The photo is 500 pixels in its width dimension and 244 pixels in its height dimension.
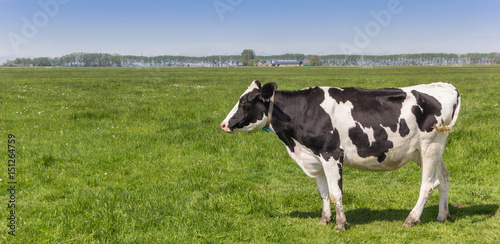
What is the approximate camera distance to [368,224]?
6.08m

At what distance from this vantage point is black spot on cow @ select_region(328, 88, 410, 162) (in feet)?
18.0

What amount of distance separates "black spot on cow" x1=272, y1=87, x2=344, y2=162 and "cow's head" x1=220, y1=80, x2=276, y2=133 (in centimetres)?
22

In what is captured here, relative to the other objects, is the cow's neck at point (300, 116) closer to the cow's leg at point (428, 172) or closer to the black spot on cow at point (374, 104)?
the black spot on cow at point (374, 104)

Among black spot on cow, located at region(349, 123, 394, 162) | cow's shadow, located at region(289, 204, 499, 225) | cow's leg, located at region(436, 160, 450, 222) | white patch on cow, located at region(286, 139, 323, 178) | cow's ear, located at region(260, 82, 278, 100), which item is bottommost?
cow's shadow, located at region(289, 204, 499, 225)

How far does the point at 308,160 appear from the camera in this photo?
575 centimetres

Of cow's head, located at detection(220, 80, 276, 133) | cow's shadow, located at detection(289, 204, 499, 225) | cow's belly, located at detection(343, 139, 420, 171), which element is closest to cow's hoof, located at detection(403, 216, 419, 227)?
cow's shadow, located at detection(289, 204, 499, 225)

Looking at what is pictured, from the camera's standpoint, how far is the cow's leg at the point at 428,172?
5594 mm

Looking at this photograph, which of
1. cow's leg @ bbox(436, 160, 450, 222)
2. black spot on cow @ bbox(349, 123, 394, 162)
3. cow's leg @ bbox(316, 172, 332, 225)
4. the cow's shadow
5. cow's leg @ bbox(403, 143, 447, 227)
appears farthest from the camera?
the cow's shadow

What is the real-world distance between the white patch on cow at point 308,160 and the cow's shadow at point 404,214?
1101mm

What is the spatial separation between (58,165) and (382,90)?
7869 millimetres

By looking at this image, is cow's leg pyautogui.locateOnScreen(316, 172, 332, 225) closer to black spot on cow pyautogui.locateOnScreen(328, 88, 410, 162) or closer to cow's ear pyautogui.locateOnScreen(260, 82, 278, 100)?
black spot on cow pyautogui.locateOnScreen(328, 88, 410, 162)

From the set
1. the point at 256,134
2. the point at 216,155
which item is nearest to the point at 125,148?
the point at 216,155

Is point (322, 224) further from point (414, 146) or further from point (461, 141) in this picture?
point (461, 141)

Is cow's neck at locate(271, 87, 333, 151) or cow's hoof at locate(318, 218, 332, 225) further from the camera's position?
cow's hoof at locate(318, 218, 332, 225)
